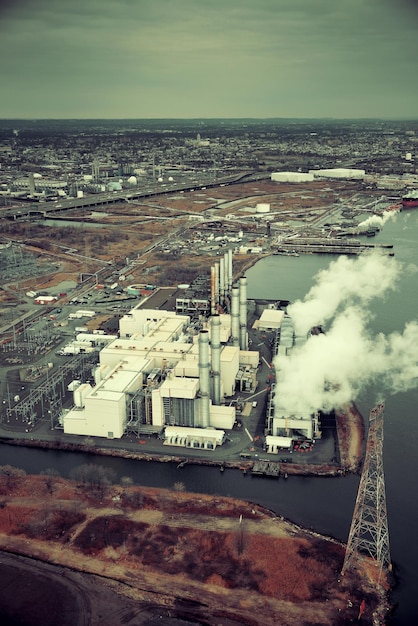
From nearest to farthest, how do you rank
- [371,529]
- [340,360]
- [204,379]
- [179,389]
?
[371,529], [179,389], [204,379], [340,360]

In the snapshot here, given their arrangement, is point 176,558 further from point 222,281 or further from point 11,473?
point 222,281

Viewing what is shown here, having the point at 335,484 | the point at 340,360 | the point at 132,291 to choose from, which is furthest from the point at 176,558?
the point at 132,291

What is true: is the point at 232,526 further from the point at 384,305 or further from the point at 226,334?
the point at 384,305

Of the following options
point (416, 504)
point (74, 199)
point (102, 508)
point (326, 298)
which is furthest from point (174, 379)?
point (74, 199)

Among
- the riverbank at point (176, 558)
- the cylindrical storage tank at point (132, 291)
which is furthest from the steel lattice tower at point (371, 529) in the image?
the cylindrical storage tank at point (132, 291)

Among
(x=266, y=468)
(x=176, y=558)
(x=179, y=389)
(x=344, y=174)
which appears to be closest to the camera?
(x=176, y=558)

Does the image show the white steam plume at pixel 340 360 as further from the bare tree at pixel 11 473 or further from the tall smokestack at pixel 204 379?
the bare tree at pixel 11 473

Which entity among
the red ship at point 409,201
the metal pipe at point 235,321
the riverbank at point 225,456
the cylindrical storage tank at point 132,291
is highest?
the red ship at point 409,201
